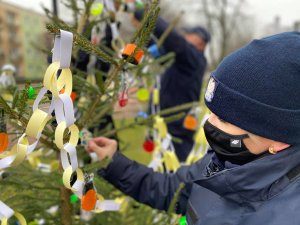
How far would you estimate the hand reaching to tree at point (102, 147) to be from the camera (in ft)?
4.84

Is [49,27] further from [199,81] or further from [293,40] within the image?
[199,81]

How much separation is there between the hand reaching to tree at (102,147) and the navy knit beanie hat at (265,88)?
Answer: 0.57 metres

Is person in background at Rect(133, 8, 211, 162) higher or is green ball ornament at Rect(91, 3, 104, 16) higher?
green ball ornament at Rect(91, 3, 104, 16)

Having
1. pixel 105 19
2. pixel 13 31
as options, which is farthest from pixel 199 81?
pixel 13 31

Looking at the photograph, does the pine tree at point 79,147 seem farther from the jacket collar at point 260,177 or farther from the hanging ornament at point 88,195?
the jacket collar at point 260,177

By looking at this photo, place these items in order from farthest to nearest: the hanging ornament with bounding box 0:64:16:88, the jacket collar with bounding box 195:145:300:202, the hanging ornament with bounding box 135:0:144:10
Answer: the hanging ornament with bounding box 135:0:144:10 < the hanging ornament with bounding box 0:64:16:88 < the jacket collar with bounding box 195:145:300:202

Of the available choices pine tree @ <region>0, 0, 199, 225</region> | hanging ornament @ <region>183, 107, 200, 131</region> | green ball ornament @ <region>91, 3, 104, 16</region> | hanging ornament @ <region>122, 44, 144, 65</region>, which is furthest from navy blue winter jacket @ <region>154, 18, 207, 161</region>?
hanging ornament @ <region>122, 44, 144, 65</region>

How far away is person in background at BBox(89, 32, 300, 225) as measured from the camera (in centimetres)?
99

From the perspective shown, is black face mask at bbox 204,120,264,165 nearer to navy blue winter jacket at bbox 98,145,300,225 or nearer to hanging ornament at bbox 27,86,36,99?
navy blue winter jacket at bbox 98,145,300,225

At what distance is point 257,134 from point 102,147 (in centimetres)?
68

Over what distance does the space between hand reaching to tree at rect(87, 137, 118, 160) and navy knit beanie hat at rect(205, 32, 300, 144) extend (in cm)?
57

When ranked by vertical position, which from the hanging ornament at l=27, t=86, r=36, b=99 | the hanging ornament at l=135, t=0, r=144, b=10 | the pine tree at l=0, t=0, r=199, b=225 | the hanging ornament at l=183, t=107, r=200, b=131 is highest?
the hanging ornament at l=135, t=0, r=144, b=10

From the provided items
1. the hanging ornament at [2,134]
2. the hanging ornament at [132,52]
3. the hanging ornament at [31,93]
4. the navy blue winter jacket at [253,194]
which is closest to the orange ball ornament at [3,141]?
the hanging ornament at [2,134]

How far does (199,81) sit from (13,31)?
83.1 ft
